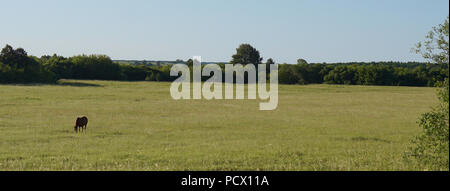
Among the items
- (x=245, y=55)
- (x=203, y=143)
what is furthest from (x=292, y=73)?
(x=203, y=143)

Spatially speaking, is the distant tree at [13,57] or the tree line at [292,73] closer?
the distant tree at [13,57]

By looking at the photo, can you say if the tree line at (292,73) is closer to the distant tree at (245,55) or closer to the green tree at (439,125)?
the distant tree at (245,55)

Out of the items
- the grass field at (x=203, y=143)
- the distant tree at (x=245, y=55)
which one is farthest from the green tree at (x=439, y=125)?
the distant tree at (x=245, y=55)

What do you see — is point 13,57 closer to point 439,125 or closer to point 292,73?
point 292,73

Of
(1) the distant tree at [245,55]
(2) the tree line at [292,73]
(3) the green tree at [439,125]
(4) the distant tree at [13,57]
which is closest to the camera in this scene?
(3) the green tree at [439,125]

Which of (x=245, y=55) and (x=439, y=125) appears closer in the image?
(x=439, y=125)

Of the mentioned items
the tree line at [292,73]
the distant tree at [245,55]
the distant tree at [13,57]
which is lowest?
the tree line at [292,73]

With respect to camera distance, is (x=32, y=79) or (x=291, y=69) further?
(x=291, y=69)

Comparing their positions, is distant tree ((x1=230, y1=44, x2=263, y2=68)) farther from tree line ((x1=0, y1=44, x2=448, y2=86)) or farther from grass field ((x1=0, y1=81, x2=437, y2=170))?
grass field ((x1=0, y1=81, x2=437, y2=170))

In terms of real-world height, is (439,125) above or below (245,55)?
below
